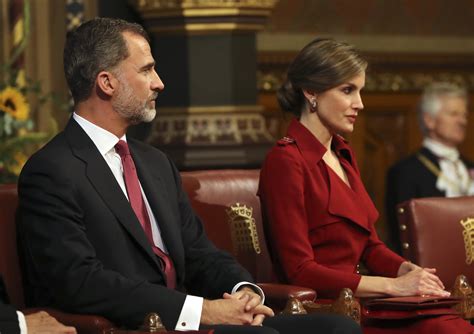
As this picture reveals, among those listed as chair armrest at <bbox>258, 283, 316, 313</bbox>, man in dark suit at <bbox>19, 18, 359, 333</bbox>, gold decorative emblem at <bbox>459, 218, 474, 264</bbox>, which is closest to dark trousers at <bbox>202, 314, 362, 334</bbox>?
man in dark suit at <bbox>19, 18, 359, 333</bbox>

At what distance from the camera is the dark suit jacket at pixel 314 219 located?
4609 mm

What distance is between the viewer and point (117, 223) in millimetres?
4152

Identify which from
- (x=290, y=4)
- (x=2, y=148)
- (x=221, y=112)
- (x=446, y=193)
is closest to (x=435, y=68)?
(x=290, y=4)

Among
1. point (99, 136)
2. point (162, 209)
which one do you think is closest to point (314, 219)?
point (162, 209)

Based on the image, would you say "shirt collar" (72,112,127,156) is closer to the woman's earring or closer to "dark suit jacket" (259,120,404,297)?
"dark suit jacket" (259,120,404,297)

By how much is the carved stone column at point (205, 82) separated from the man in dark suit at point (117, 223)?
6.40 feet

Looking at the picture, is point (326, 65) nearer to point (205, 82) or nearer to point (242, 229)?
point (242, 229)

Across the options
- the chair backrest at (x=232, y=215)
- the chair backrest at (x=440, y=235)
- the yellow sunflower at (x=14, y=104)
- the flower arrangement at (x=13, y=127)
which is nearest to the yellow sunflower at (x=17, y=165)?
the flower arrangement at (x=13, y=127)

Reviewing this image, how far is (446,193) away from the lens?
6.77 m

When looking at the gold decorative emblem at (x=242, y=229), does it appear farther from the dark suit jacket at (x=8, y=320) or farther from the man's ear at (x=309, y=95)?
the dark suit jacket at (x=8, y=320)

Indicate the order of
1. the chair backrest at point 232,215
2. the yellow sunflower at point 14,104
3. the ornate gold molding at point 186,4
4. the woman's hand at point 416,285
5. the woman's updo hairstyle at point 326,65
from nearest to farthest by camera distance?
the woman's hand at point 416,285
the woman's updo hairstyle at point 326,65
the chair backrest at point 232,215
the yellow sunflower at point 14,104
the ornate gold molding at point 186,4

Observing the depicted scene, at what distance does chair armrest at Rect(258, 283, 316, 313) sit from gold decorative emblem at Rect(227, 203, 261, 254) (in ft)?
1.24

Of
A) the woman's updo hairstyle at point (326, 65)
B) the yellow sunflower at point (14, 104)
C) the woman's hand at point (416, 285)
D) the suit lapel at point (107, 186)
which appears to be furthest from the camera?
the yellow sunflower at point (14, 104)

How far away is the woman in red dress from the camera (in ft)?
15.0
